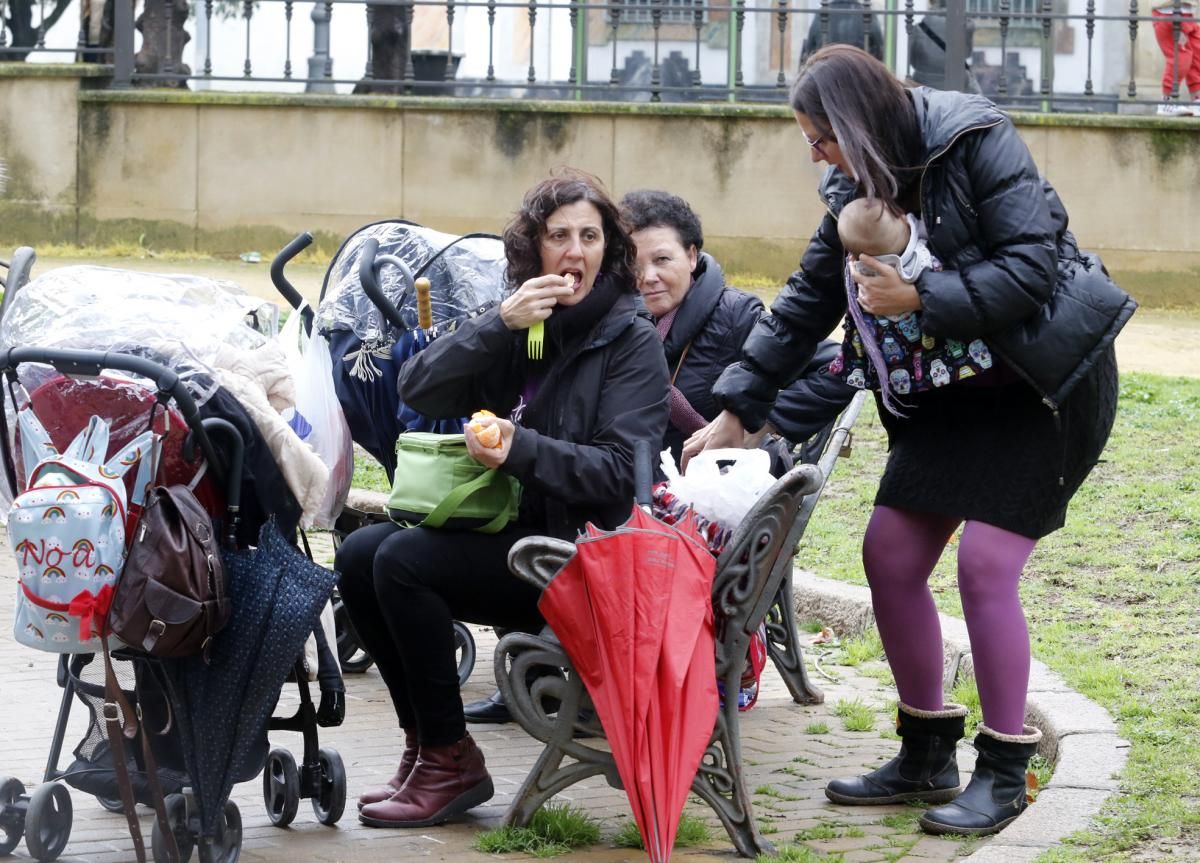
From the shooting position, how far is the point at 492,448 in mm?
4242

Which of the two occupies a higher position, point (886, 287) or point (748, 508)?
point (886, 287)

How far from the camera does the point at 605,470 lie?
170 inches

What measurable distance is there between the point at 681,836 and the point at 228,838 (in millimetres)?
1035

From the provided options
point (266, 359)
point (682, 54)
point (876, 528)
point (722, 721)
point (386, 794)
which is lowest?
point (386, 794)

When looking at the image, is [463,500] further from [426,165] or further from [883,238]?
[426,165]

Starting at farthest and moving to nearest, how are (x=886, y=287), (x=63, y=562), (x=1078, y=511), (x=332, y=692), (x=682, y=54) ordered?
(x=682, y=54) < (x=1078, y=511) < (x=332, y=692) < (x=886, y=287) < (x=63, y=562)

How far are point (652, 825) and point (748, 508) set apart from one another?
766 mm

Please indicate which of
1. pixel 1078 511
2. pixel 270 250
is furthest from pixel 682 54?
pixel 1078 511

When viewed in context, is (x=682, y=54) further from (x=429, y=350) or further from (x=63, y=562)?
(x=63, y=562)

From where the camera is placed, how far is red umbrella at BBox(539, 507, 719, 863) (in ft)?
13.0

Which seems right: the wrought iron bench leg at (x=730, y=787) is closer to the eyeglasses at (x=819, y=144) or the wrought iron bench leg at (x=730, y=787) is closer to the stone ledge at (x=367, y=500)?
the eyeglasses at (x=819, y=144)

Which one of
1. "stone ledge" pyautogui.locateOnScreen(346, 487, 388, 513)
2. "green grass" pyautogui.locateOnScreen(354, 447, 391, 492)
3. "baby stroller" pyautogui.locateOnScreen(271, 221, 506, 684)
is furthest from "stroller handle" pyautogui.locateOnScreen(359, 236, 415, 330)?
"green grass" pyautogui.locateOnScreen(354, 447, 391, 492)

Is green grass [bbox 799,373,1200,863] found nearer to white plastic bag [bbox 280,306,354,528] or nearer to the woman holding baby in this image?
the woman holding baby

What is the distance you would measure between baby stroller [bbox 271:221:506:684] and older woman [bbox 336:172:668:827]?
2.21ft
